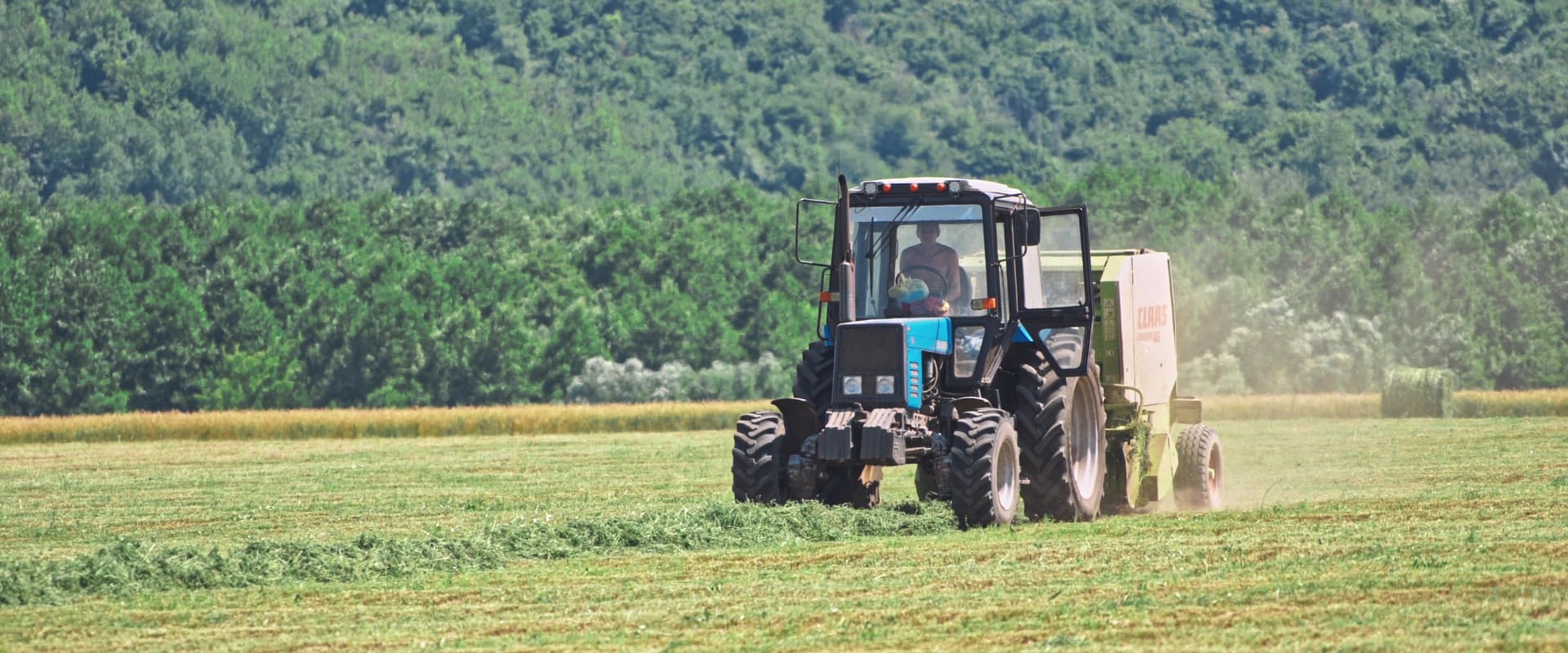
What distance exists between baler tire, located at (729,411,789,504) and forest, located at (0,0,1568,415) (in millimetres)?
37349

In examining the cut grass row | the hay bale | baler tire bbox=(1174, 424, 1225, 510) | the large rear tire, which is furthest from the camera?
the cut grass row

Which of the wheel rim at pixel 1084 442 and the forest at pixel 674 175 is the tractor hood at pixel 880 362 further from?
the forest at pixel 674 175

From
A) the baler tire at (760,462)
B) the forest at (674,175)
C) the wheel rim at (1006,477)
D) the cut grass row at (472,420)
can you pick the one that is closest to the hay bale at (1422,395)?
the cut grass row at (472,420)

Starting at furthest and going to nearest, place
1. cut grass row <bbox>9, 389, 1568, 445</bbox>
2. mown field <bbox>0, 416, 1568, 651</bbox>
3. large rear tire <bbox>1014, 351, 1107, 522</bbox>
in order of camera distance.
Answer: cut grass row <bbox>9, 389, 1568, 445</bbox>, large rear tire <bbox>1014, 351, 1107, 522</bbox>, mown field <bbox>0, 416, 1568, 651</bbox>

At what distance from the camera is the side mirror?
1780 centimetres

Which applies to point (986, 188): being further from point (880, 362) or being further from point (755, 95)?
point (755, 95)

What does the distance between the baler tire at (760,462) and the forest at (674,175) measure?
37.3 meters

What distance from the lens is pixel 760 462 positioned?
1778cm

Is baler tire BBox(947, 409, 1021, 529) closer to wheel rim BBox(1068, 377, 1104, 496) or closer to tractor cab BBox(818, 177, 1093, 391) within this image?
→ tractor cab BBox(818, 177, 1093, 391)

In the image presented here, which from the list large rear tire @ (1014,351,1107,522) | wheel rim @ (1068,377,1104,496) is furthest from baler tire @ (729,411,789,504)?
wheel rim @ (1068,377,1104,496)

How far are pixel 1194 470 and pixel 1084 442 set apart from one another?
8.94ft

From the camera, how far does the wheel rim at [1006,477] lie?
57.6ft

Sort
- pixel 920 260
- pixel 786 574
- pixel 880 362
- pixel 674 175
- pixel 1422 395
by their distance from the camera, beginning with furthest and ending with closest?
pixel 674 175
pixel 1422 395
pixel 920 260
pixel 880 362
pixel 786 574

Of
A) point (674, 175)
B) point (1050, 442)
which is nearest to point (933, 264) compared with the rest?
point (1050, 442)
